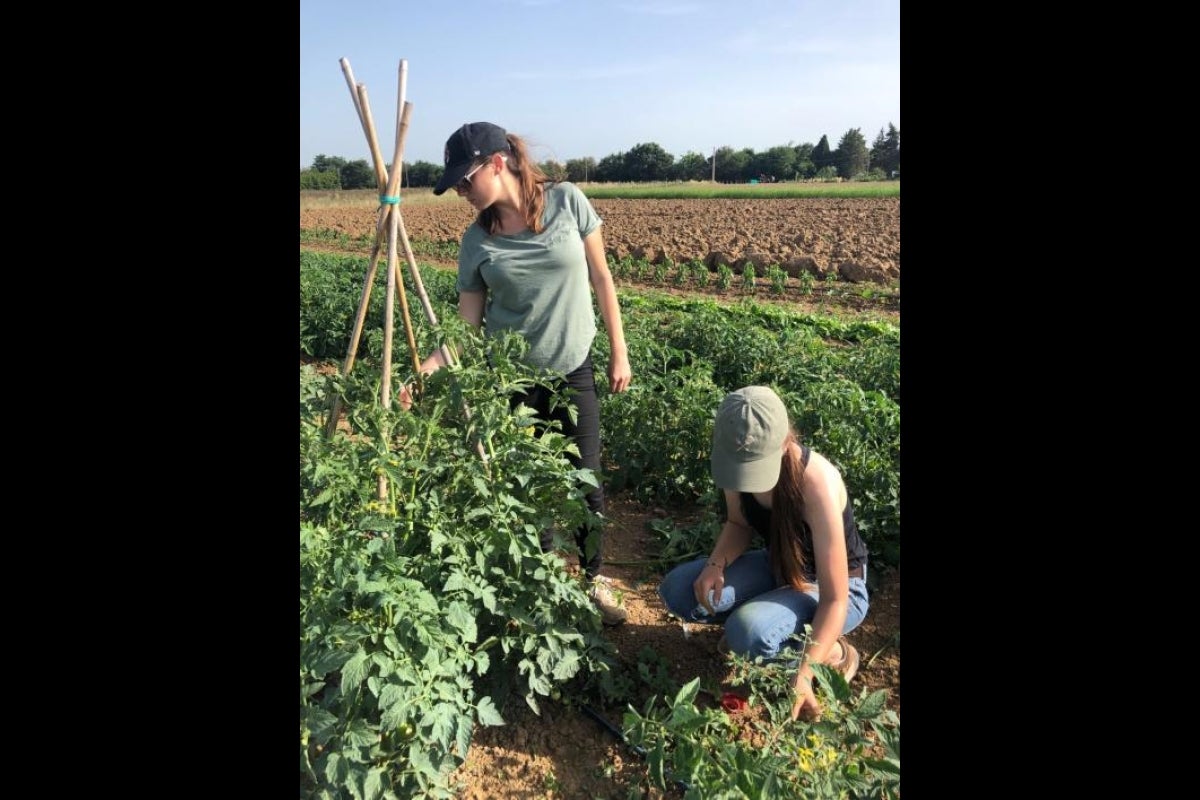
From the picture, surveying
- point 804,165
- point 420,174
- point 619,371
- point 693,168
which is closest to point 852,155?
point 804,165

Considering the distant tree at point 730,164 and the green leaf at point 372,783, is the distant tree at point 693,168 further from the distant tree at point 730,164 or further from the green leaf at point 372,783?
the green leaf at point 372,783

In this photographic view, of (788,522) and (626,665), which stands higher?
(788,522)

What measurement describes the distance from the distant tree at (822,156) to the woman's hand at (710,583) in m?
51.3

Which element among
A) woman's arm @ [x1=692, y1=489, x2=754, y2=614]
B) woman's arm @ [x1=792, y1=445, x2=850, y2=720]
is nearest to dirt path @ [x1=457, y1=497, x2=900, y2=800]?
woman's arm @ [x1=692, y1=489, x2=754, y2=614]

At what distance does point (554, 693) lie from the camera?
2.43 m

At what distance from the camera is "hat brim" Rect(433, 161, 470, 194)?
242cm

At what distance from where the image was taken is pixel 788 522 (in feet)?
7.99

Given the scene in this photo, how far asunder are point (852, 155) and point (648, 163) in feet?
39.8

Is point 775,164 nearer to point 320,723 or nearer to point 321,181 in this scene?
point 321,181

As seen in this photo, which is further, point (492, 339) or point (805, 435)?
point (805, 435)
